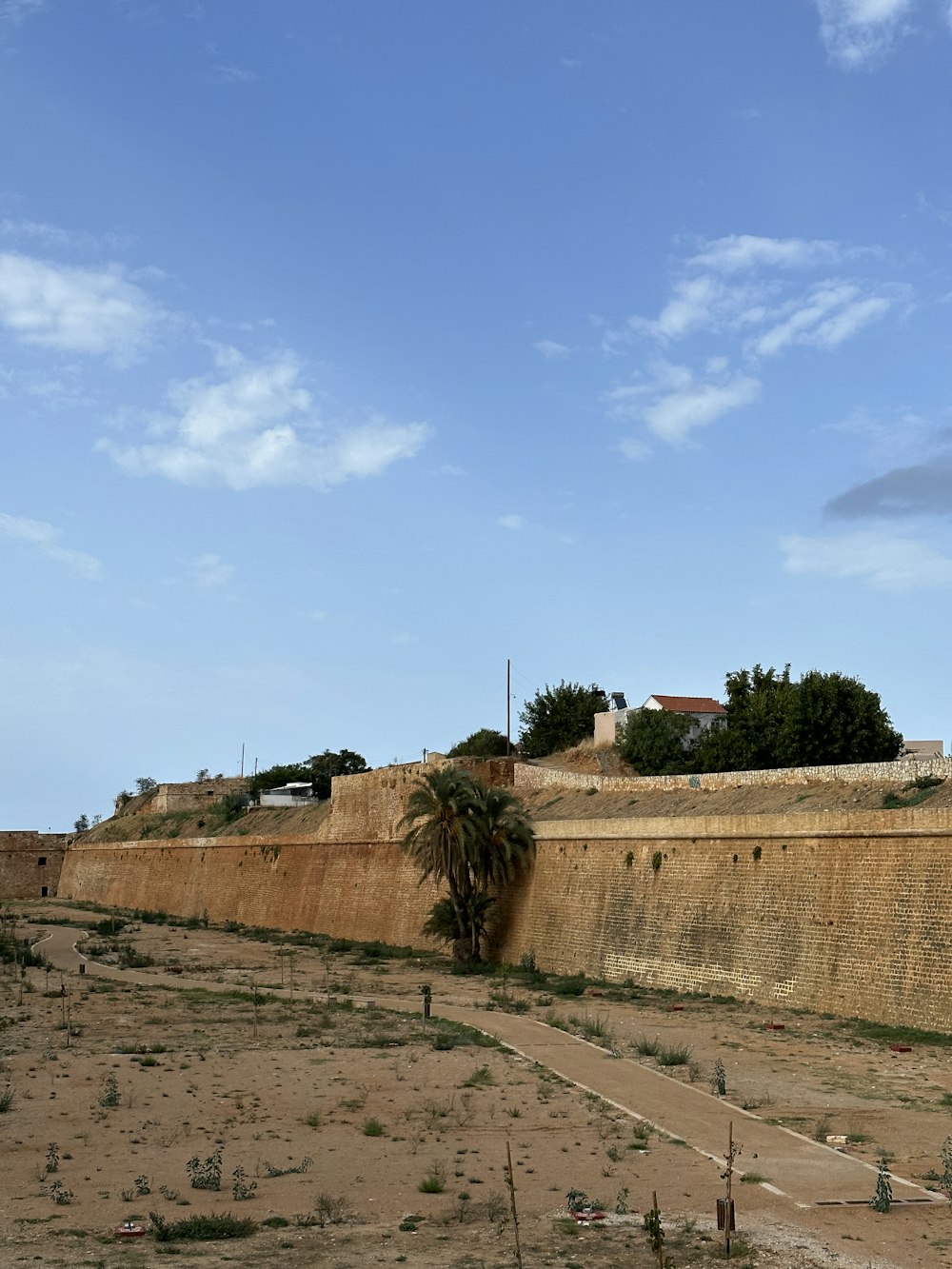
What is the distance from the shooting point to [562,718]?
56.3 metres

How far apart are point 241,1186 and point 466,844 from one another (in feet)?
68.3

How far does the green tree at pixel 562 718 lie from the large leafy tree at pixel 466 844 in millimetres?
22032

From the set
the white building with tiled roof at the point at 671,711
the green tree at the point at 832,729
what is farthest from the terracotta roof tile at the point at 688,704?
the green tree at the point at 832,729

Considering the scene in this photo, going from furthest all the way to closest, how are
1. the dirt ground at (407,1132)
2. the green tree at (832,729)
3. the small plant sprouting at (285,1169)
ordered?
the green tree at (832,729)
the small plant sprouting at (285,1169)
the dirt ground at (407,1132)

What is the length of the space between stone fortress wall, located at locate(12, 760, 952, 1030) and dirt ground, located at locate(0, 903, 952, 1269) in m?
1.00

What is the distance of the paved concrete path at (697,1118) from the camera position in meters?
11.7

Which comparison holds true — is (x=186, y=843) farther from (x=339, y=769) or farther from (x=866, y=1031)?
(x=866, y=1031)

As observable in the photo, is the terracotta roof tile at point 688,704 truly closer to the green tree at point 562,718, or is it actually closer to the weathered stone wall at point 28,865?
the green tree at point 562,718

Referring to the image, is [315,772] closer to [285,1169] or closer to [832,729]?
[832,729]

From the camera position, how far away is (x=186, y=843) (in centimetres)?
5850

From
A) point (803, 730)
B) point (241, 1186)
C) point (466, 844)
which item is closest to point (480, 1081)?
point (241, 1186)

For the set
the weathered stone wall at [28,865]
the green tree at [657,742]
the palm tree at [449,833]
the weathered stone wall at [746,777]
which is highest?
the green tree at [657,742]

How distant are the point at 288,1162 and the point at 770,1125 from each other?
5283mm

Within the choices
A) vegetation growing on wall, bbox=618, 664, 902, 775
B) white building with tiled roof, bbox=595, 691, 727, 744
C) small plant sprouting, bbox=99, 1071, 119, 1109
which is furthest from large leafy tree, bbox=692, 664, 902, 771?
small plant sprouting, bbox=99, 1071, 119, 1109
